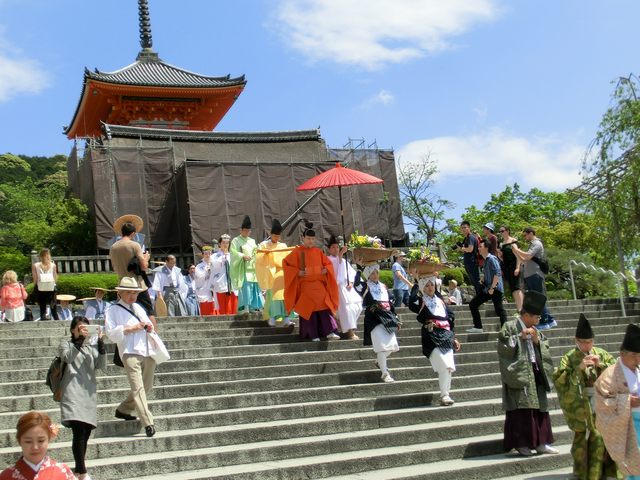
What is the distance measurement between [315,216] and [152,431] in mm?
22689

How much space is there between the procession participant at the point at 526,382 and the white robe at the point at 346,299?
12.5 ft

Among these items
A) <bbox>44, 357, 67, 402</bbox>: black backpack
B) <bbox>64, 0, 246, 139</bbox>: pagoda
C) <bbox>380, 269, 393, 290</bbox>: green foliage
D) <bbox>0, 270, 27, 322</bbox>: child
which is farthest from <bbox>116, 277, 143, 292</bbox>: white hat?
<bbox>64, 0, 246, 139</bbox>: pagoda

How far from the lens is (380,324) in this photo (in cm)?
1011

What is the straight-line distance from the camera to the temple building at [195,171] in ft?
93.6

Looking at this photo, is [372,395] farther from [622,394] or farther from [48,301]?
[48,301]

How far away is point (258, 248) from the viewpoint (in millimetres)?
12938

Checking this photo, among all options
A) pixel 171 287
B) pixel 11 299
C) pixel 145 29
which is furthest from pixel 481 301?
pixel 145 29

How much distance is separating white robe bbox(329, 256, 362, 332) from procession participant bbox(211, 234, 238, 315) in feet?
9.32

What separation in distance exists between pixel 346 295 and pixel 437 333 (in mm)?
2419

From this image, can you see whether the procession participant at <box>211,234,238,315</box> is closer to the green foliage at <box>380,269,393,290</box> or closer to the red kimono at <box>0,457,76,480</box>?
the red kimono at <box>0,457,76,480</box>

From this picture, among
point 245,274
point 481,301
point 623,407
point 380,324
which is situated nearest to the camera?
point 623,407

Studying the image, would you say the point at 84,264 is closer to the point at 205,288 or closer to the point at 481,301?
the point at 205,288

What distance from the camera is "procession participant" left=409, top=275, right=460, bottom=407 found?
9359 mm

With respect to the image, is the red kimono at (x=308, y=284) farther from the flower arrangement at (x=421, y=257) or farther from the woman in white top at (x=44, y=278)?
the woman in white top at (x=44, y=278)
